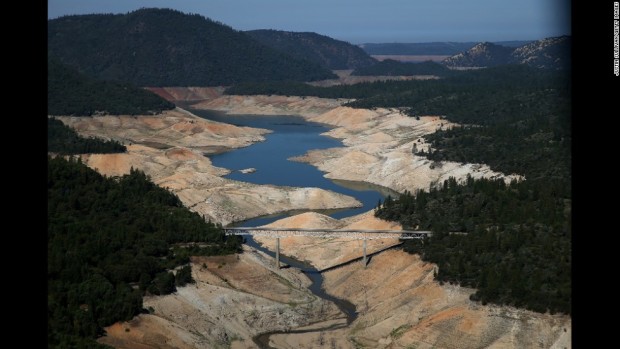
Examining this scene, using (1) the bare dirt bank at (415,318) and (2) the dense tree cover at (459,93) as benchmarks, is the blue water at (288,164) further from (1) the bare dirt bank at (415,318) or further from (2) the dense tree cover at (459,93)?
(1) the bare dirt bank at (415,318)

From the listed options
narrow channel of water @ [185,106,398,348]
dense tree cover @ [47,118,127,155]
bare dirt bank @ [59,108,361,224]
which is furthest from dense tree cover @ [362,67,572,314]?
dense tree cover @ [47,118,127,155]

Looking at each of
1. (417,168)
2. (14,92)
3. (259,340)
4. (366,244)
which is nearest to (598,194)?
(14,92)

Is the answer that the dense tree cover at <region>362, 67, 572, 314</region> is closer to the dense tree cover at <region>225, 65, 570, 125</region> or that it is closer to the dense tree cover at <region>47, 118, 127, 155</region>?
the dense tree cover at <region>225, 65, 570, 125</region>

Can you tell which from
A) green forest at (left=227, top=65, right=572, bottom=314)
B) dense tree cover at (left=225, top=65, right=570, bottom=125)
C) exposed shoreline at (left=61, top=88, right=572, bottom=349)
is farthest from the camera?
dense tree cover at (left=225, top=65, right=570, bottom=125)

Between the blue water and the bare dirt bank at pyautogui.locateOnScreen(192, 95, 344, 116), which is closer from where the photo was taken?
the blue water

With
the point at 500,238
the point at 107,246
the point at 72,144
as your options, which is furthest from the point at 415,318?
the point at 72,144

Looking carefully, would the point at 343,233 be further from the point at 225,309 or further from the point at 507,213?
the point at 225,309
